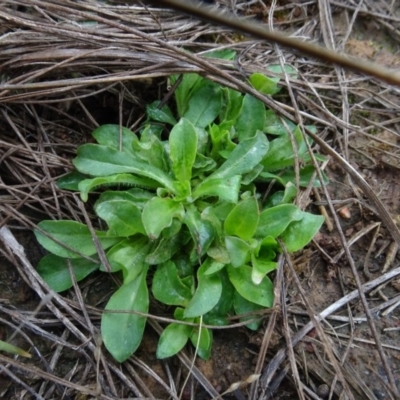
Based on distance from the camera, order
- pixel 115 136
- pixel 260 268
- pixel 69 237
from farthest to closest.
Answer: pixel 115 136, pixel 69 237, pixel 260 268

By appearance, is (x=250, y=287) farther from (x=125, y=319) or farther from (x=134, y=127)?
(x=134, y=127)

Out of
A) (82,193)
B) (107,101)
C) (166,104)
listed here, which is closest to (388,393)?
(82,193)

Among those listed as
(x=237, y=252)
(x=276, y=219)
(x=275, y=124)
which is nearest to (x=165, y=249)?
(x=237, y=252)

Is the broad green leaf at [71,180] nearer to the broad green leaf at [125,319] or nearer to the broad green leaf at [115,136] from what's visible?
the broad green leaf at [115,136]

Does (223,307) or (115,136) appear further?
(115,136)

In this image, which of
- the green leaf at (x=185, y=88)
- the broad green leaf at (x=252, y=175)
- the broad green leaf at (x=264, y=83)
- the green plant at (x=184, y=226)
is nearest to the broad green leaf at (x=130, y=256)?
the green plant at (x=184, y=226)

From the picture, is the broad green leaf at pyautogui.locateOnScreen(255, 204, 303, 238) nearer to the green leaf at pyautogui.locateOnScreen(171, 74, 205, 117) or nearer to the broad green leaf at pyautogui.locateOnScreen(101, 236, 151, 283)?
the broad green leaf at pyautogui.locateOnScreen(101, 236, 151, 283)

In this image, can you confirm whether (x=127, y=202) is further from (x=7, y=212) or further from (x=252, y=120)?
(x=252, y=120)
